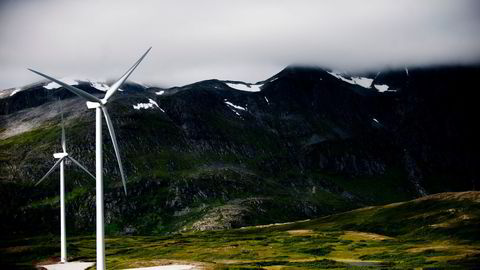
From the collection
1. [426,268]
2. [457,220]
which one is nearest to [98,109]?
[426,268]

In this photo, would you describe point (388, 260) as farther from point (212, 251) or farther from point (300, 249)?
point (212, 251)

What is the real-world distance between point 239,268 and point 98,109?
184 feet

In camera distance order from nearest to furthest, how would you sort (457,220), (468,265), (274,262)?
(468,265) → (274,262) → (457,220)

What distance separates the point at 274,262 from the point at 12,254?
86.5m

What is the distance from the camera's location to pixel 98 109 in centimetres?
7038

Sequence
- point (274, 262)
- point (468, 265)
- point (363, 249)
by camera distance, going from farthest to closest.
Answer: point (363, 249)
point (274, 262)
point (468, 265)

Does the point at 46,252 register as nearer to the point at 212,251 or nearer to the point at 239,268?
the point at 212,251

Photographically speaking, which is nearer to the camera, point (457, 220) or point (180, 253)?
point (180, 253)

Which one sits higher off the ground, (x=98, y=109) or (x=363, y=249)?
(x=98, y=109)

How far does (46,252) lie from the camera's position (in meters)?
166

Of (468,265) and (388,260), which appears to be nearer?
(468,265)

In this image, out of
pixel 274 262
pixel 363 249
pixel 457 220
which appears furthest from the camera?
pixel 457 220

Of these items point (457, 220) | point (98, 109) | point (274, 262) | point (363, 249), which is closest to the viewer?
point (98, 109)

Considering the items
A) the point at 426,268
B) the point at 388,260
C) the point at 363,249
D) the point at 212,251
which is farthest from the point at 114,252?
the point at 426,268
